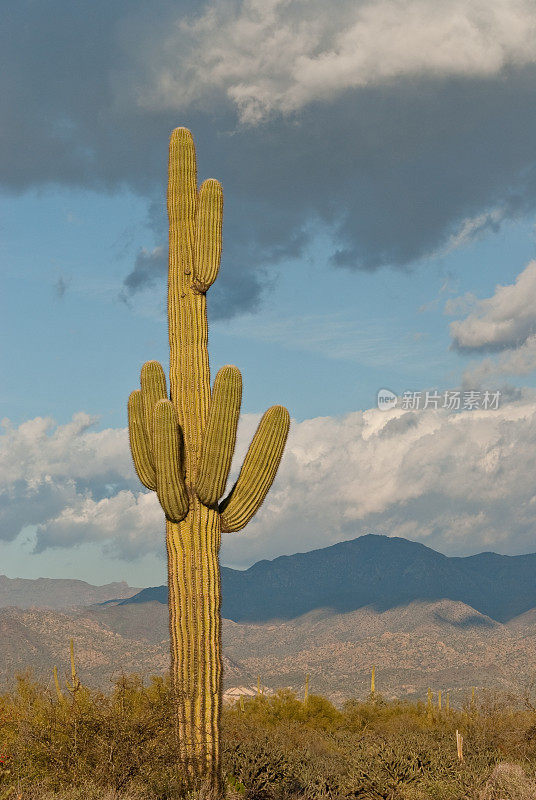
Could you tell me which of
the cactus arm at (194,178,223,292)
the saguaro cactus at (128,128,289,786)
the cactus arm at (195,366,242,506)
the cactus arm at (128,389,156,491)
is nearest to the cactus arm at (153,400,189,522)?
the saguaro cactus at (128,128,289,786)

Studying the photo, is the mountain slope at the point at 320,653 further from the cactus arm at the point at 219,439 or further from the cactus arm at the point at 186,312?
the cactus arm at the point at 219,439

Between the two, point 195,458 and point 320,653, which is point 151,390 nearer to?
point 195,458

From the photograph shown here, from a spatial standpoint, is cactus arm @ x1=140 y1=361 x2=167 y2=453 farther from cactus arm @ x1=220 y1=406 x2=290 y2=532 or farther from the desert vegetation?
the desert vegetation

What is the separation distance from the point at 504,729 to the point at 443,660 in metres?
138

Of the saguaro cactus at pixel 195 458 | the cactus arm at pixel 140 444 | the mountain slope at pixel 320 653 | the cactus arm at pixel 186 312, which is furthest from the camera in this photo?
the mountain slope at pixel 320 653

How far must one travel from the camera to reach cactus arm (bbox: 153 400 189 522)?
13.9m

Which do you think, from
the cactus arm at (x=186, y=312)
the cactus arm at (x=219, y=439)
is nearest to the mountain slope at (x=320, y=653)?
the cactus arm at (x=186, y=312)

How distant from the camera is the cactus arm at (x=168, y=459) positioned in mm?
13852

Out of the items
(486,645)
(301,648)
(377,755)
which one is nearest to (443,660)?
(486,645)

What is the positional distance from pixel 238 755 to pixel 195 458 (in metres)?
7.21

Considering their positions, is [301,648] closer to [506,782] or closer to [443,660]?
[443,660]

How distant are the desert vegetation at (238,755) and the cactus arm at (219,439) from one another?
3127mm

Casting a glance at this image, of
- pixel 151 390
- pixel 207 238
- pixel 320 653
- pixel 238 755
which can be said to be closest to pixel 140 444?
pixel 151 390

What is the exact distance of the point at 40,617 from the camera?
138375 mm
